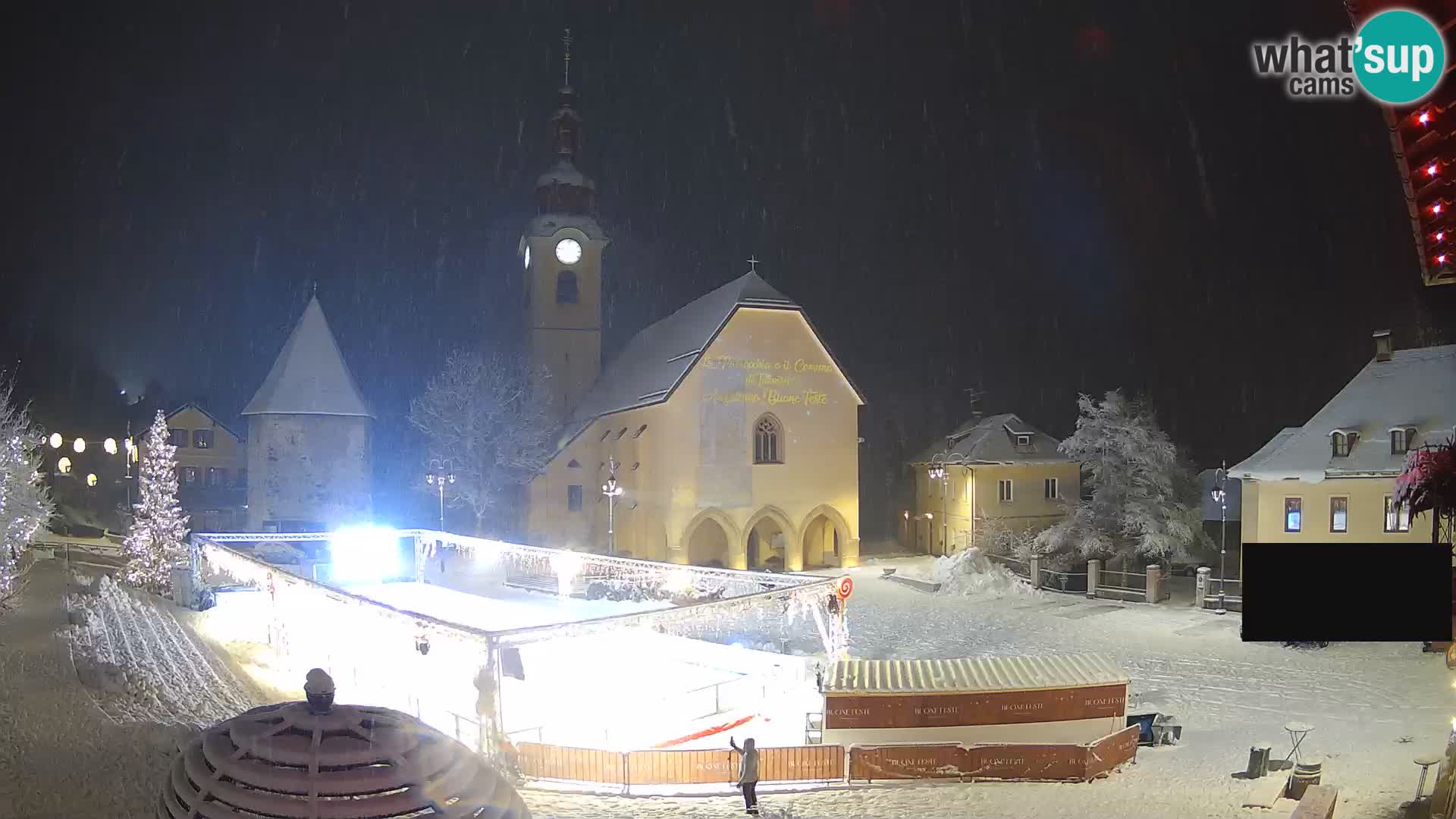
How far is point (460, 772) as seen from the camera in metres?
2.79

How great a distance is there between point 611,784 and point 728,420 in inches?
888

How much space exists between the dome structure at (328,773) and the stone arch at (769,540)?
103 feet

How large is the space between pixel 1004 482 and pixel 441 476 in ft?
79.4

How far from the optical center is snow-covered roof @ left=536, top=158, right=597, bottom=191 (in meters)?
43.9

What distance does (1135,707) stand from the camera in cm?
1609

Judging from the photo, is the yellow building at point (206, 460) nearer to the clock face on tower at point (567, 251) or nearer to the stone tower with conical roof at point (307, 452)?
the stone tower with conical roof at point (307, 452)

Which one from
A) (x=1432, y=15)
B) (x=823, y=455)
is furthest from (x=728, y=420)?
(x=1432, y=15)

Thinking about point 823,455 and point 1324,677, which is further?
point 823,455

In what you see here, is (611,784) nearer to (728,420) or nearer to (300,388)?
(728,420)

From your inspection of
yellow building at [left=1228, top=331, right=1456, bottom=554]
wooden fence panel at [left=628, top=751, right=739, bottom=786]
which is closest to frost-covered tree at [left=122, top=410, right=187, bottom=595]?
wooden fence panel at [left=628, top=751, right=739, bottom=786]

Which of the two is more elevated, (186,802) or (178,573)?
(186,802)

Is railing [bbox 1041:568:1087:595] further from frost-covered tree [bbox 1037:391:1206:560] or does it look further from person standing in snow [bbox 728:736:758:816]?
person standing in snow [bbox 728:736:758:816]

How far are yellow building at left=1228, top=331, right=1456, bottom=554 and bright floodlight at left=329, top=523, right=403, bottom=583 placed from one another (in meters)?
24.4

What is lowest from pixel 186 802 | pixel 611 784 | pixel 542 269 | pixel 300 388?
pixel 611 784
